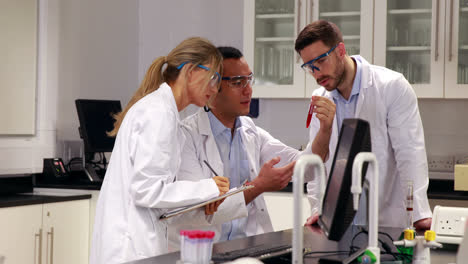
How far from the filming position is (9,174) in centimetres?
388

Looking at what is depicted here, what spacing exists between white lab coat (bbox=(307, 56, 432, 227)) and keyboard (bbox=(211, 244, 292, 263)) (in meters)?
0.80

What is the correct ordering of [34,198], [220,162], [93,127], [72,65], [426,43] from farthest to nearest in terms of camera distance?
[72,65]
[93,127]
[426,43]
[34,198]
[220,162]

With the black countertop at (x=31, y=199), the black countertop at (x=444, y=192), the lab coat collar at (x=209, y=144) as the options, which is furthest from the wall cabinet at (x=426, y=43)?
the black countertop at (x=31, y=199)

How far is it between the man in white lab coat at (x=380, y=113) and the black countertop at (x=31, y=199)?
5.30 ft

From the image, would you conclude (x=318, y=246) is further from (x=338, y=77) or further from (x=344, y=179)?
(x=338, y=77)

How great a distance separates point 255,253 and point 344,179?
0.46m

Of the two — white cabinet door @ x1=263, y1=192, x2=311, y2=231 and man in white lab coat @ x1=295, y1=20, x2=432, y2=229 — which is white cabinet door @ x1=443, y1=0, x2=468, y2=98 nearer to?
white cabinet door @ x1=263, y1=192, x2=311, y2=231

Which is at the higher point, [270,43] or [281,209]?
[270,43]

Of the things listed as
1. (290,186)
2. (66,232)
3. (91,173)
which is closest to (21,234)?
(66,232)

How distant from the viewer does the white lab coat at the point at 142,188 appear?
1935mm

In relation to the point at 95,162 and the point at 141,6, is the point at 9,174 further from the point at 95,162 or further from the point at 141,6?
the point at 141,6

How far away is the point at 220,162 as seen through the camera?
8.14 ft

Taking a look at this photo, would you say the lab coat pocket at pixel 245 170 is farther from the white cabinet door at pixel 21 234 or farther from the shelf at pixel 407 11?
the shelf at pixel 407 11

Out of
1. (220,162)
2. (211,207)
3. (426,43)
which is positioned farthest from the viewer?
(426,43)
